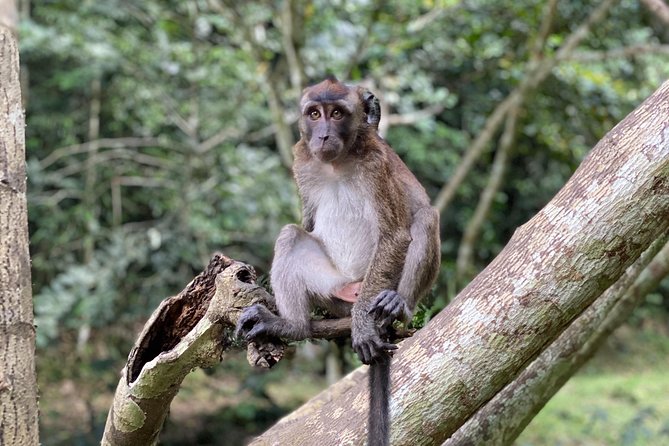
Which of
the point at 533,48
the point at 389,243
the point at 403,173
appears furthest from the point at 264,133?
the point at 389,243

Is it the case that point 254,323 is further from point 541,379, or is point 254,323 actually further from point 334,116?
point 541,379

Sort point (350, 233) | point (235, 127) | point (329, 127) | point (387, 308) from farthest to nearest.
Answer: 1. point (235, 127)
2. point (350, 233)
3. point (329, 127)
4. point (387, 308)

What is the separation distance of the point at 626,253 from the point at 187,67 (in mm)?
6682

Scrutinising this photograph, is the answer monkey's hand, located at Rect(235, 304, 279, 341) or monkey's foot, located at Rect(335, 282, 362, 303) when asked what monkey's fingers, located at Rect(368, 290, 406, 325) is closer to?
monkey's hand, located at Rect(235, 304, 279, 341)

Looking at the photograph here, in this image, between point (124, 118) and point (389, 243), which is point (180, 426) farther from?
point (389, 243)

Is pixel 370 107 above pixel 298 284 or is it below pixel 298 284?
above

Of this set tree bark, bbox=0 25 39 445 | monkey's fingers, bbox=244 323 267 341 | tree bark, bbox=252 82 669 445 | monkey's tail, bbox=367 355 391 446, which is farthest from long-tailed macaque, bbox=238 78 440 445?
tree bark, bbox=0 25 39 445

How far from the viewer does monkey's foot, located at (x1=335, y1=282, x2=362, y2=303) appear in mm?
3892

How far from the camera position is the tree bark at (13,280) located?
3061mm

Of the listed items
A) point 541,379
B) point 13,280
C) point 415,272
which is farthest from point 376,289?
point 13,280

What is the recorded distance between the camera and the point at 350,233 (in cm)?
414

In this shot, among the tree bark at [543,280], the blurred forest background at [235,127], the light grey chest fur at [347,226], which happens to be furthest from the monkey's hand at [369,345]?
the blurred forest background at [235,127]

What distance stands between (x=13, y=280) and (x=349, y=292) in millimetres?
1538

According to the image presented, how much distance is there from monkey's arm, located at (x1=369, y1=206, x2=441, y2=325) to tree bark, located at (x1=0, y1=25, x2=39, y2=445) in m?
1.35
